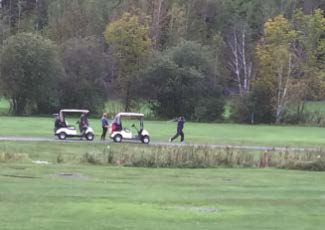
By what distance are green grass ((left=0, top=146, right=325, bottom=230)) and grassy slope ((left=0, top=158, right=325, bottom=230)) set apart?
0.06 ft

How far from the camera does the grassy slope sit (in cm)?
1286

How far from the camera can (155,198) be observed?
54.6ft

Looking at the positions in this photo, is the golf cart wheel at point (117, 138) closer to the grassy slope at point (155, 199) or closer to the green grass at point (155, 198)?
Answer: the green grass at point (155, 198)

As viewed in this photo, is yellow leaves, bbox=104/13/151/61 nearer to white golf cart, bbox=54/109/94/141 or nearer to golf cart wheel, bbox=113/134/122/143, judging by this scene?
white golf cart, bbox=54/109/94/141

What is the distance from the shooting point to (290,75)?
263 ft

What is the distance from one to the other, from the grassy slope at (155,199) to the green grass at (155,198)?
0.02m

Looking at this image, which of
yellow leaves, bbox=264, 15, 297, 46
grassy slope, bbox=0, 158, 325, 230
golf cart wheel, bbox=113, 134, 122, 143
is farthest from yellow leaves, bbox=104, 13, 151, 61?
grassy slope, bbox=0, 158, 325, 230

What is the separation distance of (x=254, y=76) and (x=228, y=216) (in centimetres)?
7258

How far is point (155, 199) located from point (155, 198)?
203 millimetres

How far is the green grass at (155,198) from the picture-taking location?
12875mm

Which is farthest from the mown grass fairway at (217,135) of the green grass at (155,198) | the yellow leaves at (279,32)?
the yellow leaves at (279,32)

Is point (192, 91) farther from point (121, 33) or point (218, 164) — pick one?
point (218, 164)

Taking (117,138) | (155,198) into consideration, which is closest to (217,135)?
(117,138)

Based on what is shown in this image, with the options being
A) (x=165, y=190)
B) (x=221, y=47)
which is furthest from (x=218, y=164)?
(x=221, y=47)
